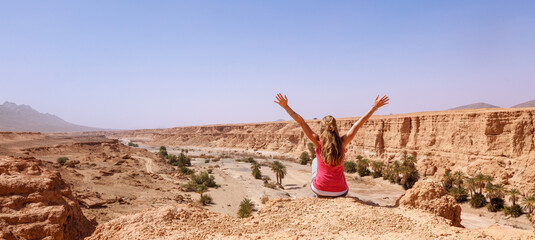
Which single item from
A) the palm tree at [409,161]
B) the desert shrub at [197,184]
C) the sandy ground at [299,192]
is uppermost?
the palm tree at [409,161]

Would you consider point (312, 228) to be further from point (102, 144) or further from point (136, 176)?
point (102, 144)

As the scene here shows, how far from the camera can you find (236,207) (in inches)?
944

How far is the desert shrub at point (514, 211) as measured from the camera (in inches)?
886

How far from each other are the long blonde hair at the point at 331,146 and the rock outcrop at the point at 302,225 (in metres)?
0.55

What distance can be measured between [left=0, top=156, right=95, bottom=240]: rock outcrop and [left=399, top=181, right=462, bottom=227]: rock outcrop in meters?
5.77

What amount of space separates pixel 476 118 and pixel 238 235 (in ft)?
126

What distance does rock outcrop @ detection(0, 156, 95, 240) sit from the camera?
15.5ft

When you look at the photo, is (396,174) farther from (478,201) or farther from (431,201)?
(431,201)

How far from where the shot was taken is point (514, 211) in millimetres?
22531

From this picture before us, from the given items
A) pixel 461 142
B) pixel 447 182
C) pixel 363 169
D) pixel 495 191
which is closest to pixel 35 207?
pixel 495 191

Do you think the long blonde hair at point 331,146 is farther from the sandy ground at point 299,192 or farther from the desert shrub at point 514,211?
the desert shrub at point 514,211

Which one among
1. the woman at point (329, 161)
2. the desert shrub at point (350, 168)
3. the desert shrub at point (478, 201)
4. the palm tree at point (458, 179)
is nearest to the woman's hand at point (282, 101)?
the woman at point (329, 161)

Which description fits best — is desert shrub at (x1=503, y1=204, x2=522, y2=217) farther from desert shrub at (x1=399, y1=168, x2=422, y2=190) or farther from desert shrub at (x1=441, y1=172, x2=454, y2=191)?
desert shrub at (x1=399, y1=168, x2=422, y2=190)

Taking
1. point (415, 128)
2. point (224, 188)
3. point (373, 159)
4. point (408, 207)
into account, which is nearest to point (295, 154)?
point (373, 159)
